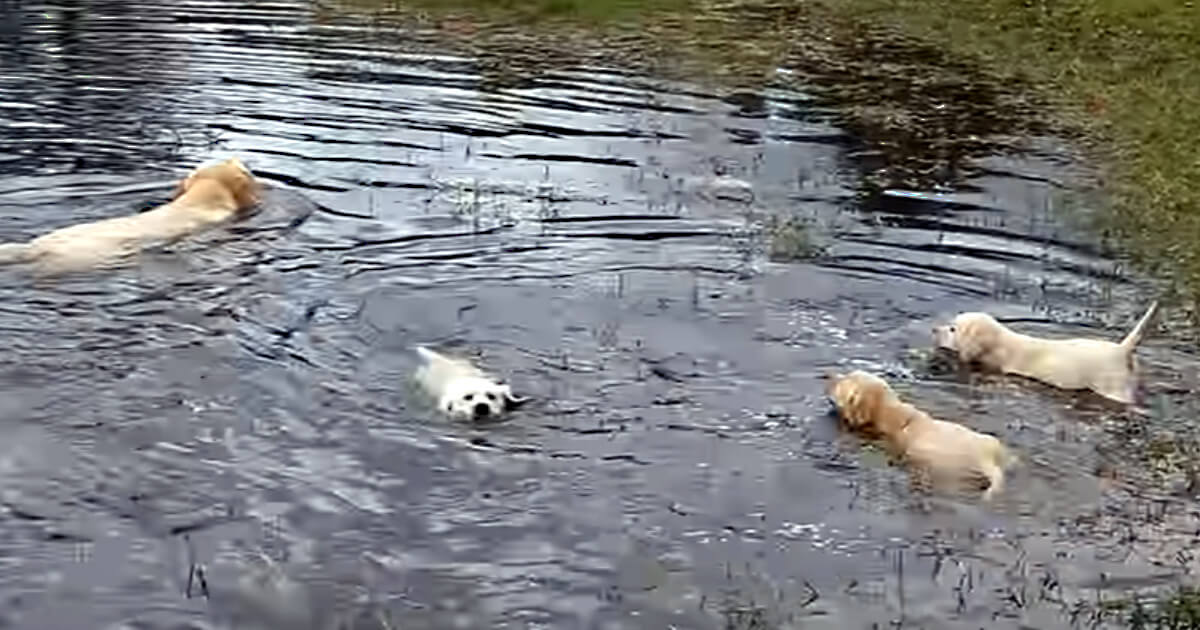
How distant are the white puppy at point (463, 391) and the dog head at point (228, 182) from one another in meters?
3.77

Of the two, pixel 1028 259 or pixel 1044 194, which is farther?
pixel 1044 194

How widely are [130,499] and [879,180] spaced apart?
779cm

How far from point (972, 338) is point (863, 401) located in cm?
129

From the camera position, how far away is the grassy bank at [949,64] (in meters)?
13.5

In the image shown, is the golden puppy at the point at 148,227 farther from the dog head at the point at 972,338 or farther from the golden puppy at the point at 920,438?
the dog head at the point at 972,338

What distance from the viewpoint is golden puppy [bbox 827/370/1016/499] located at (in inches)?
286

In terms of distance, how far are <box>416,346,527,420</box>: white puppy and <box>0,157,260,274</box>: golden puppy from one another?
270 cm

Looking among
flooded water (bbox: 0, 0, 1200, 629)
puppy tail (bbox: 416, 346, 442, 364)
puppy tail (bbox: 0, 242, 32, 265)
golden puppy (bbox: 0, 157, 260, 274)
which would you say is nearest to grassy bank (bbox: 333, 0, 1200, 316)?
flooded water (bbox: 0, 0, 1200, 629)

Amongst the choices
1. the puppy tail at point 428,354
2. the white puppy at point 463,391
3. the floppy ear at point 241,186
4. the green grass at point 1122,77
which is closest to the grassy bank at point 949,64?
the green grass at point 1122,77

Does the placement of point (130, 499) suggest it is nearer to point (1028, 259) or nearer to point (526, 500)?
point (526, 500)

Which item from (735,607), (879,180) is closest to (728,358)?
(735,607)

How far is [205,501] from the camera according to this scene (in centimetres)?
685

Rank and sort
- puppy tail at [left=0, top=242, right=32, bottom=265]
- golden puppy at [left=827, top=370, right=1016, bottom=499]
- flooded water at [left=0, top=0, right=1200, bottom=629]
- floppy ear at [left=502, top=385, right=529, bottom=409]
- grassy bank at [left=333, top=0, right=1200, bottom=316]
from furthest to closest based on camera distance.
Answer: grassy bank at [left=333, top=0, right=1200, bottom=316]
puppy tail at [left=0, top=242, right=32, bottom=265]
floppy ear at [left=502, top=385, right=529, bottom=409]
golden puppy at [left=827, top=370, right=1016, bottom=499]
flooded water at [left=0, top=0, right=1200, bottom=629]

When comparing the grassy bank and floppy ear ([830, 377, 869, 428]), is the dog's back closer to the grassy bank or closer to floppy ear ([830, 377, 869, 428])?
floppy ear ([830, 377, 869, 428])
